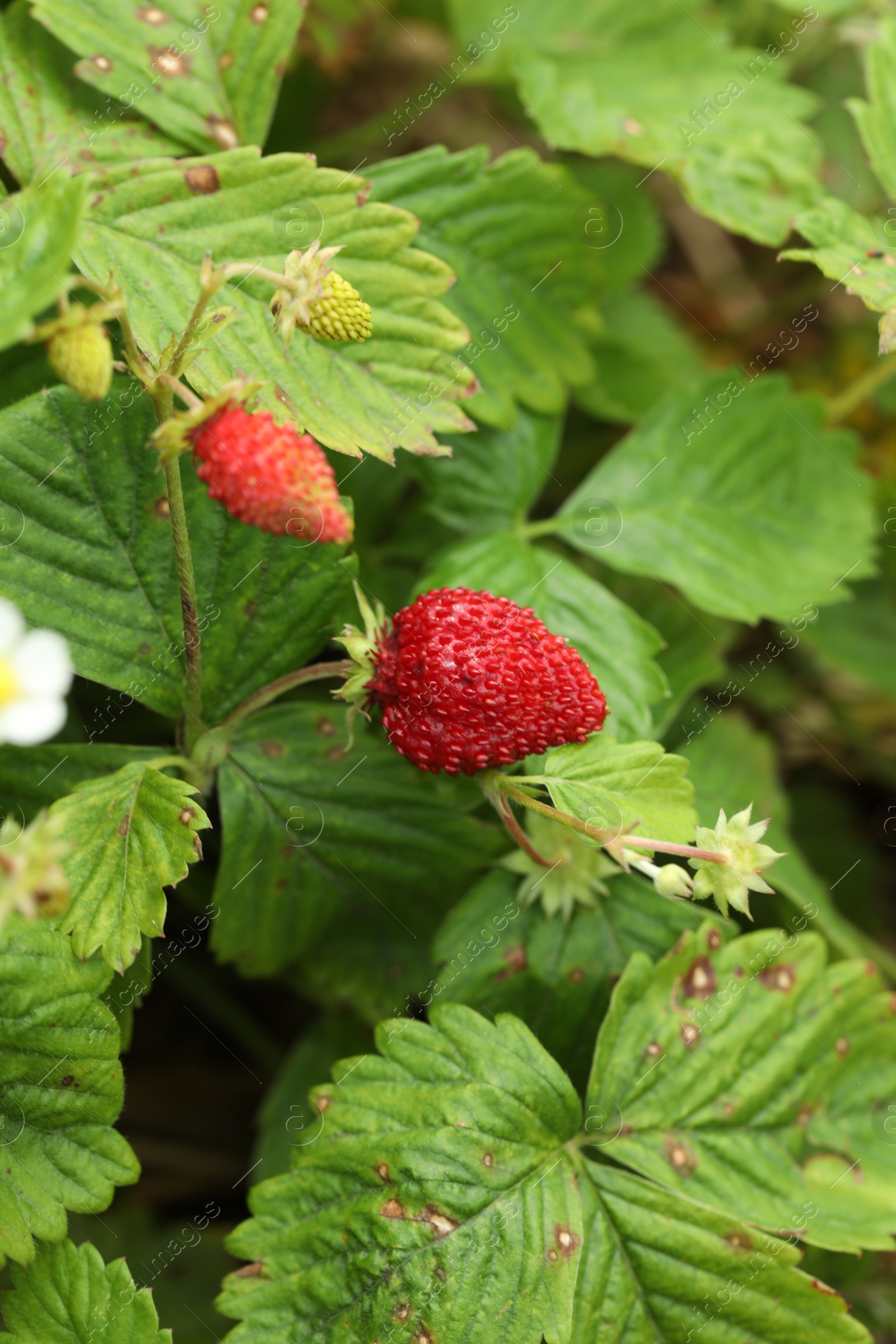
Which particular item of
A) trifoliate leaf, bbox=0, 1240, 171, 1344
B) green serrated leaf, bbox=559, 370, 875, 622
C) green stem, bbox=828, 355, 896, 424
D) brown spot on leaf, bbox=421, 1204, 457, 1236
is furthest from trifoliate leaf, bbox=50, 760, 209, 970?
green stem, bbox=828, 355, 896, 424

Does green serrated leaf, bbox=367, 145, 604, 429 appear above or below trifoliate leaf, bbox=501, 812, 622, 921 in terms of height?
above

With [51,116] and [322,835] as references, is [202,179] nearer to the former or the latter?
[51,116]

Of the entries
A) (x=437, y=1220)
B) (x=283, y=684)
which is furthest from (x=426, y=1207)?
(x=283, y=684)

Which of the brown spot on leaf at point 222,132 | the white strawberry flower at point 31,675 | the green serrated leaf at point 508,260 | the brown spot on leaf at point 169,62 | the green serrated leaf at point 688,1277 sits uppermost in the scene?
the brown spot on leaf at point 169,62

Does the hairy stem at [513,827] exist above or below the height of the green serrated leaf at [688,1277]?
above

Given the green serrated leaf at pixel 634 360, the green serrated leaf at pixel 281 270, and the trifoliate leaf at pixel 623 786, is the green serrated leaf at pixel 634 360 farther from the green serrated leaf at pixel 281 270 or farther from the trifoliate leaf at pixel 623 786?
the trifoliate leaf at pixel 623 786

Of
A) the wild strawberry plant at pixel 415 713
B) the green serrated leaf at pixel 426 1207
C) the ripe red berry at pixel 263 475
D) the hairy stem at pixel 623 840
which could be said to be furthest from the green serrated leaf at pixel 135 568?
the green serrated leaf at pixel 426 1207

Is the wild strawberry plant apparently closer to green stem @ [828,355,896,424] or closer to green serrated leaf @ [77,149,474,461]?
green serrated leaf @ [77,149,474,461]

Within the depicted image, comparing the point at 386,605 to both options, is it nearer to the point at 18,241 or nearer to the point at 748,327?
the point at 18,241

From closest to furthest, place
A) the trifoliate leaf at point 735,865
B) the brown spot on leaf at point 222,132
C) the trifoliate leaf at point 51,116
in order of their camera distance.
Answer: the trifoliate leaf at point 735,865 < the trifoliate leaf at point 51,116 < the brown spot on leaf at point 222,132
